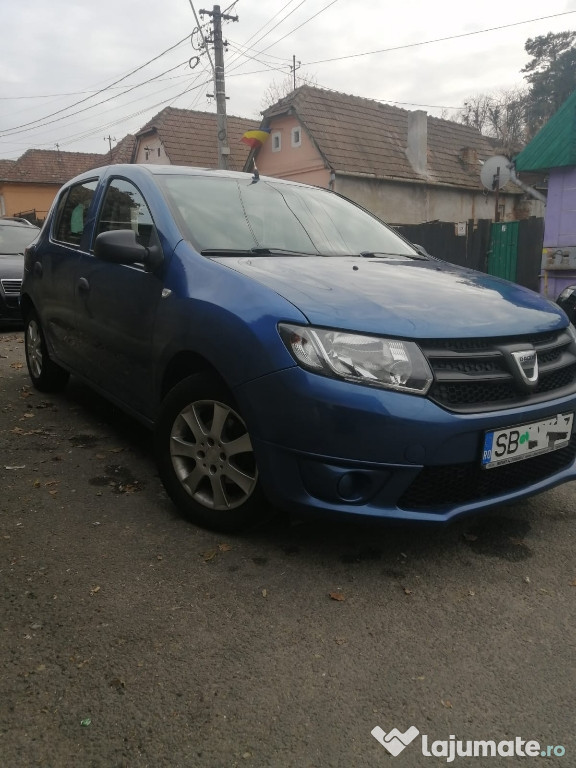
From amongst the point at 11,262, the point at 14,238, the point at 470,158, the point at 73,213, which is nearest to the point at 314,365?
the point at 73,213

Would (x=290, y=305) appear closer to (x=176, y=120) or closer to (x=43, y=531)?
(x=43, y=531)

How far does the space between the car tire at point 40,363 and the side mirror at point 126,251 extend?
212 centimetres

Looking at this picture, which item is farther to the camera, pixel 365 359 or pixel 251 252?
pixel 251 252

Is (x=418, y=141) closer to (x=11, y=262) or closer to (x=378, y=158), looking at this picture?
(x=378, y=158)

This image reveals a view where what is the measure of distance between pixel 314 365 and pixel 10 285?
7550mm

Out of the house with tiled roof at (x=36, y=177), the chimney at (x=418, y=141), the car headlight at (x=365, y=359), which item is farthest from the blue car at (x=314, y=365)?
the house with tiled roof at (x=36, y=177)

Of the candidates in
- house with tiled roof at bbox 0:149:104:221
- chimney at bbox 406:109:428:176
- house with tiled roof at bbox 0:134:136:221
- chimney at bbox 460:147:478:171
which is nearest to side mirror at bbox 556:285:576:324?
chimney at bbox 406:109:428:176

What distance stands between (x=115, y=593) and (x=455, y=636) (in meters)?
1.21

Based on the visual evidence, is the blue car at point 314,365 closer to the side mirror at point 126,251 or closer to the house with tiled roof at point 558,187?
the side mirror at point 126,251

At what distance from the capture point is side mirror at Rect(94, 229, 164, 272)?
2.97m

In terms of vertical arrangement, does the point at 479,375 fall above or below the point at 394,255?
below

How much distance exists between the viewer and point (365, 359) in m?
2.24

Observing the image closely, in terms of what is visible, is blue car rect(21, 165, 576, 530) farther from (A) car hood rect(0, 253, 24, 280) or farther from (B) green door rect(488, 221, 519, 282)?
(B) green door rect(488, 221, 519, 282)

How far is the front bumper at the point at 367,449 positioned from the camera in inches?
86.5
